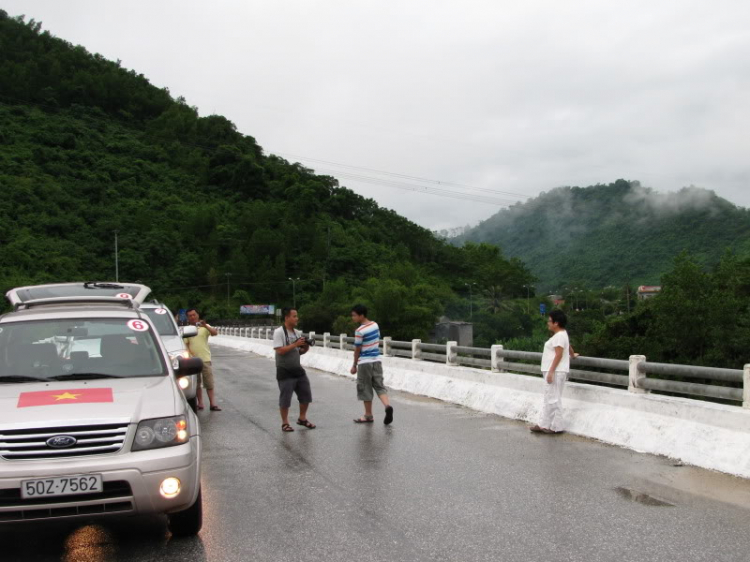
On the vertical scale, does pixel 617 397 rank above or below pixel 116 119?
below

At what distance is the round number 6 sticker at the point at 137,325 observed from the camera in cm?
620

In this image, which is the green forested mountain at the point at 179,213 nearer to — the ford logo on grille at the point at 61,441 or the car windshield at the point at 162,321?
the car windshield at the point at 162,321

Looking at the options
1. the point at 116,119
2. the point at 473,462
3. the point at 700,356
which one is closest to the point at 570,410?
the point at 473,462

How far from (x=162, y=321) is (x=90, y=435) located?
8.20 m

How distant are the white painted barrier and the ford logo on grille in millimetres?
5945

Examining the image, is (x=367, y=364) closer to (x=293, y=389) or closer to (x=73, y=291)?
(x=293, y=389)

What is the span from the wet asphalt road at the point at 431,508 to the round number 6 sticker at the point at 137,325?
156 centimetres

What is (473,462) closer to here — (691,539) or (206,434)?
(691,539)

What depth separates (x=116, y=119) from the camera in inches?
5650

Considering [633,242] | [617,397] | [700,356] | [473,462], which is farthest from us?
[633,242]

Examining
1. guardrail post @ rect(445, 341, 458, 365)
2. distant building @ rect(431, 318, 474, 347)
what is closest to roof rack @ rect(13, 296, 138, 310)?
guardrail post @ rect(445, 341, 458, 365)

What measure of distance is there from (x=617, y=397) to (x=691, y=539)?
4240 mm

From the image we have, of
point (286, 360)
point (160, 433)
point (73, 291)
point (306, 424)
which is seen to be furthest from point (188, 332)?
point (160, 433)

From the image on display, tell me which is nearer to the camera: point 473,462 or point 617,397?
point 473,462
